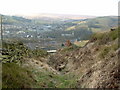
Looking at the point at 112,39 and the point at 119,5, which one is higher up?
the point at 119,5

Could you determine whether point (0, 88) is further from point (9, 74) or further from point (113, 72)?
point (113, 72)

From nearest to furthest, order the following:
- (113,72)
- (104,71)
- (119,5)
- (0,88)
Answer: (0,88) < (113,72) < (104,71) < (119,5)

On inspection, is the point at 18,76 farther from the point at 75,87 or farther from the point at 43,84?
the point at 75,87

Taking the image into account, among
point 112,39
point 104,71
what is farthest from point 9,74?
point 112,39

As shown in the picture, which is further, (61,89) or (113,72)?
(61,89)

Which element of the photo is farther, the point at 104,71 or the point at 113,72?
the point at 104,71

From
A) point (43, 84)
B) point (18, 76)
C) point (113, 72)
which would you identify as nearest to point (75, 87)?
point (43, 84)

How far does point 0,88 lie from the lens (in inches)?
476

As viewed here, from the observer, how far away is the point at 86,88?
52.0 ft

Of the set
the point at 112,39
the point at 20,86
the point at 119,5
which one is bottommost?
the point at 20,86

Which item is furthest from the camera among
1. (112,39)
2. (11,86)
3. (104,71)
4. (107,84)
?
(112,39)

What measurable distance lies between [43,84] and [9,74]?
3.69m

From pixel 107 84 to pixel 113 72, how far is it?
128 centimetres

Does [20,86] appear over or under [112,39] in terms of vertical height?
under
